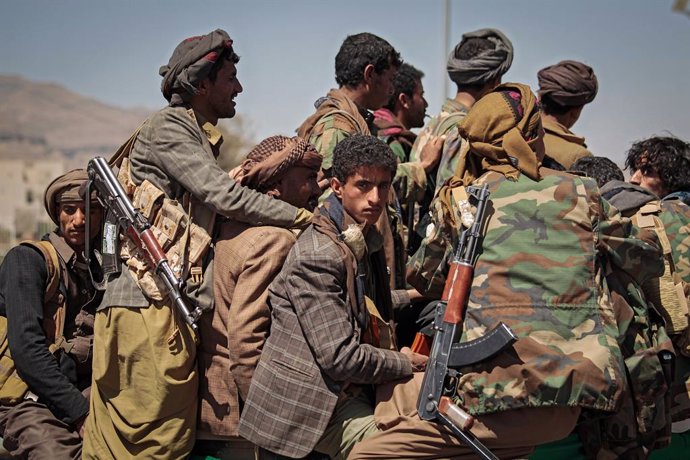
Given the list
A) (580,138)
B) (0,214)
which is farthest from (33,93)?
(580,138)

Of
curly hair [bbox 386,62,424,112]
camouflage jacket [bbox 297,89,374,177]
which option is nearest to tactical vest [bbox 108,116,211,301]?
camouflage jacket [bbox 297,89,374,177]

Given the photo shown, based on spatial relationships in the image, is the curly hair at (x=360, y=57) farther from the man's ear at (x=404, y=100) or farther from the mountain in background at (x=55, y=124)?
the mountain in background at (x=55, y=124)

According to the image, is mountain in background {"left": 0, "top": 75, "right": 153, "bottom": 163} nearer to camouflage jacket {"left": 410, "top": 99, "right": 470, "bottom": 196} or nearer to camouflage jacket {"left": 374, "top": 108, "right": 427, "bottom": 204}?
camouflage jacket {"left": 374, "top": 108, "right": 427, "bottom": 204}

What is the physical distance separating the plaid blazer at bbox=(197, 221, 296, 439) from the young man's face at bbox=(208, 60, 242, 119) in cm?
58

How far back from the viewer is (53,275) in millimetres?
4695

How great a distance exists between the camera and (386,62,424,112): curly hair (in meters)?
7.36

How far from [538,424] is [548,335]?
366 millimetres

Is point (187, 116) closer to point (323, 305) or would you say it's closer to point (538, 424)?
point (323, 305)

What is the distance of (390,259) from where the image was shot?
4.92 m

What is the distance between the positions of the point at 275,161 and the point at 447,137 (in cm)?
157

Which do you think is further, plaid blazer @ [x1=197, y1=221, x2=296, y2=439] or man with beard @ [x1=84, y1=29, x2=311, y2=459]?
man with beard @ [x1=84, y1=29, x2=311, y2=459]

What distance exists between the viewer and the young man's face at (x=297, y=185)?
4.32m

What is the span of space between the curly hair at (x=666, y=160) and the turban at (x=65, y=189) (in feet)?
9.83

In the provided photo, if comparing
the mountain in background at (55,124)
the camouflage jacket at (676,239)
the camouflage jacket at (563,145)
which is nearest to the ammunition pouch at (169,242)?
the camouflage jacket at (676,239)
